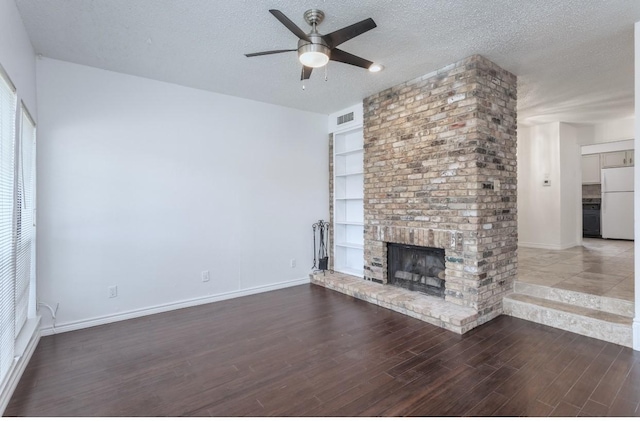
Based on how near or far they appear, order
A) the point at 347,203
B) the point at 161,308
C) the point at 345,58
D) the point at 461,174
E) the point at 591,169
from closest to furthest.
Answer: the point at 345,58, the point at 461,174, the point at 161,308, the point at 347,203, the point at 591,169

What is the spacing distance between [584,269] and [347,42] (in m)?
4.54

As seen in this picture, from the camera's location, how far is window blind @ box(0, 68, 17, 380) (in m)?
2.13

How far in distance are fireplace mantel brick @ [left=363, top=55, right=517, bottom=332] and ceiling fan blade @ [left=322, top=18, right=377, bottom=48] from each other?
173 centimetres

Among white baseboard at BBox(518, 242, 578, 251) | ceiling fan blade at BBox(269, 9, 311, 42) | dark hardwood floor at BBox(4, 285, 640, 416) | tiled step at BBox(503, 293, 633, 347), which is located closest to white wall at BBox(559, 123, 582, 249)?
white baseboard at BBox(518, 242, 578, 251)

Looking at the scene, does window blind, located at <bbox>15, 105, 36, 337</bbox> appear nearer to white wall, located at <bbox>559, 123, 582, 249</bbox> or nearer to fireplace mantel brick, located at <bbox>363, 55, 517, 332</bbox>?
fireplace mantel brick, located at <bbox>363, 55, 517, 332</bbox>

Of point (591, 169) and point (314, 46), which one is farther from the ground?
point (314, 46)

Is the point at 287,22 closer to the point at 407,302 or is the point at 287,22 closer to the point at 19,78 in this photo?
the point at 19,78

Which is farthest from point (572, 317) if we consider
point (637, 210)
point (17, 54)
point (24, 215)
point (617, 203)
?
point (617, 203)

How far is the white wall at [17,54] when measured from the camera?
2.15 meters

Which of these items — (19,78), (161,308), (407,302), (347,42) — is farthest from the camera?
(161,308)

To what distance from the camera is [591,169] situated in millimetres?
8180

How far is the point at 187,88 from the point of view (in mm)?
4156

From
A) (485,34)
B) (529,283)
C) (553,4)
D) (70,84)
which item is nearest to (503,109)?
(485,34)

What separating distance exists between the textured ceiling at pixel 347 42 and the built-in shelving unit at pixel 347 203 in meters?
1.26
